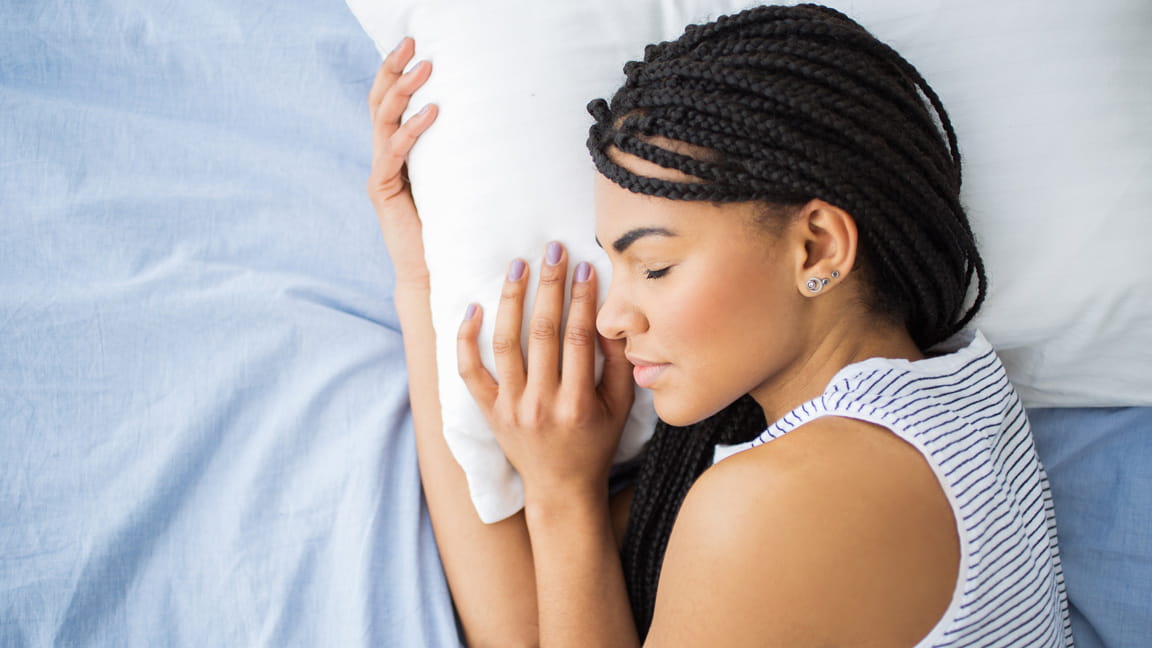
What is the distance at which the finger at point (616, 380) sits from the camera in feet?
3.76

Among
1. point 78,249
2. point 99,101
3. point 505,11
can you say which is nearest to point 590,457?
point 505,11

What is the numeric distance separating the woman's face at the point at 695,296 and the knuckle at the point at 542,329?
5.0 inches

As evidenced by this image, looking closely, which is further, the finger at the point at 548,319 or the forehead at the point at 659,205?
the finger at the point at 548,319

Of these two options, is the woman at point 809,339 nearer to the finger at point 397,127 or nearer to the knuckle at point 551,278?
the knuckle at point 551,278

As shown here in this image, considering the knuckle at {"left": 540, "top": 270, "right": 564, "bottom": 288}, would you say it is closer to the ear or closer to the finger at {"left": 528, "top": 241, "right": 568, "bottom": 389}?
the finger at {"left": 528, "top": 241, "right": 568, "bottom": 389}

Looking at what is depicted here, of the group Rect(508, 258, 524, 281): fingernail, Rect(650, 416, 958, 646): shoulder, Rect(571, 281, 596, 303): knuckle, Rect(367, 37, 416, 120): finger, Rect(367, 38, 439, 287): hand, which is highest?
Rect(367, 37, 416, 120): finger

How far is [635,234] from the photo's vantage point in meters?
0.90

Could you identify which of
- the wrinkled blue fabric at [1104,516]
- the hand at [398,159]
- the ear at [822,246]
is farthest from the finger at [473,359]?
the wrinkled blue fabric at [1104,516]

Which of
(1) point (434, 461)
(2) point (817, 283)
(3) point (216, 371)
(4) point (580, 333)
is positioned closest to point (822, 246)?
(2) point (817, 283)

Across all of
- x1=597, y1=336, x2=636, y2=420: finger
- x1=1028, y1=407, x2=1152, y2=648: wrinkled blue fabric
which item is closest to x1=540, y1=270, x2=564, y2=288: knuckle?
x1=597, y1=336, x2=636, y2=420: finger

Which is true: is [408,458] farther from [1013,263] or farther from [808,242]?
[1013,263]

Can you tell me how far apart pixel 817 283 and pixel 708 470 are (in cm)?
24

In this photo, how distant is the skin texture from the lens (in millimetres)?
800

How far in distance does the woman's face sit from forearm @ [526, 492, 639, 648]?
272mm
